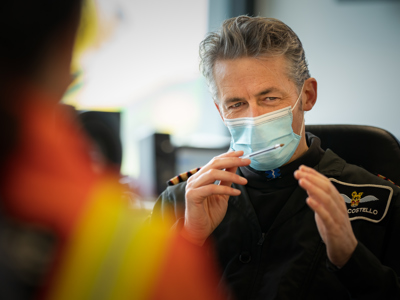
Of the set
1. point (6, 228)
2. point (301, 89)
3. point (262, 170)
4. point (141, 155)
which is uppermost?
A: point (301, 89)

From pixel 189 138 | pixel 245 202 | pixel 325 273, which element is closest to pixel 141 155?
pixel 189 138

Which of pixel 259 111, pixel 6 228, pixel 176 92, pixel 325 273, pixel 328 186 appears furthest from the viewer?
pixel 176 92

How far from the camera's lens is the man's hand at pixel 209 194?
1.18m

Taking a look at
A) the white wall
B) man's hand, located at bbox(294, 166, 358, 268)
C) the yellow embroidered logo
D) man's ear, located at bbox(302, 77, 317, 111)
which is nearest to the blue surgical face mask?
man's ear, located at bbox(302, 77, 317, 111)

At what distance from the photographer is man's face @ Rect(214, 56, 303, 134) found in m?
1.36

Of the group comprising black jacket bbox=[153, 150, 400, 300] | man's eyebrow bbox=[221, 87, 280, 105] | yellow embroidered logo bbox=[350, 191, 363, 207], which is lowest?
black jacket bbox=[153, 150, 400, 300]

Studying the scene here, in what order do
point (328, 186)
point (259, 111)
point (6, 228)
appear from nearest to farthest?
point (6, 228), point (328, 186), point (259, 111)

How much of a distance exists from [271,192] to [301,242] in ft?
0.64

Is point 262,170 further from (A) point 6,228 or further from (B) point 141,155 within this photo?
(B) point 141,155

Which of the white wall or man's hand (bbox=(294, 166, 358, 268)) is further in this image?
the white wall

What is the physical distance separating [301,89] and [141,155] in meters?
1.63

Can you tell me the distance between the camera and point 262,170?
4.53 ft

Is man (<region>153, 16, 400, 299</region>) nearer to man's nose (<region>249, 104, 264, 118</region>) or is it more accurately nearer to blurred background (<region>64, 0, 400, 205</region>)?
man's nose (<region>249, 104, 264, 118</region>)

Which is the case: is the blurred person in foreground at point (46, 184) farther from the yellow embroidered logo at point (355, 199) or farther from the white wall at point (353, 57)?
the white wall at point (353, 57)
